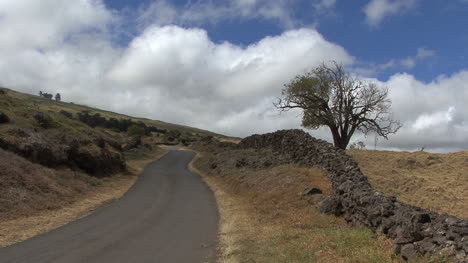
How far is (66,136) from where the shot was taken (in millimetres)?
29438

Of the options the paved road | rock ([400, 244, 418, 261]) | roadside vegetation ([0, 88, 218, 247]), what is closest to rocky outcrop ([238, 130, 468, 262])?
rock ([400, 244, 418, 261])

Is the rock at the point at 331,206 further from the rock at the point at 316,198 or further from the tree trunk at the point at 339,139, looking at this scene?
the tree trunk at the point at 339,139

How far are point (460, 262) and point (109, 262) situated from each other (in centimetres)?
801

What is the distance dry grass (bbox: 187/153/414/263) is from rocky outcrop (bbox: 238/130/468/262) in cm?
40

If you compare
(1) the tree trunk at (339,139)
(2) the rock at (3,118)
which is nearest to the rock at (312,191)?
(1) the tree trunk at (339,139)

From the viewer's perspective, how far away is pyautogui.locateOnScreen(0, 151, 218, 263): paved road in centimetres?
1028

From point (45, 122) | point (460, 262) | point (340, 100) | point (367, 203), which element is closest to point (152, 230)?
point (367, 203)

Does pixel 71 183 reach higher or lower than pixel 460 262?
lower

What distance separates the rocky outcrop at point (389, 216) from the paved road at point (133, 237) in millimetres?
4707

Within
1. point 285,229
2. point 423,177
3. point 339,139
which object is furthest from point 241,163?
point 285,229

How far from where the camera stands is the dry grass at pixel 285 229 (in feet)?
29.9

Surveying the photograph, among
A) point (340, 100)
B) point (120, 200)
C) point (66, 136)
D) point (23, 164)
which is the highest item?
point (340, 100)

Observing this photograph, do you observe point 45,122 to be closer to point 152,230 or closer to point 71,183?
point 71,183

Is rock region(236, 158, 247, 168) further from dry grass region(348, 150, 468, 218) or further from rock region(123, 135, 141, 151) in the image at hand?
rock region(123, 135, 141, 151)
